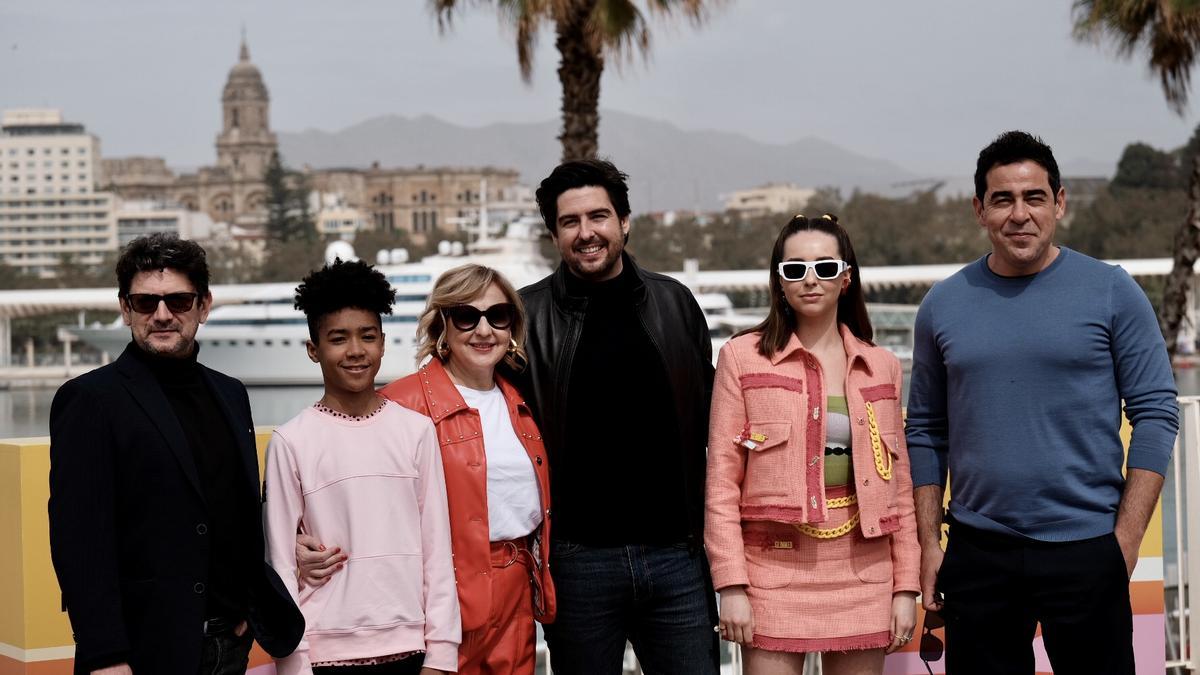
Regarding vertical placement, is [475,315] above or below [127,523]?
above

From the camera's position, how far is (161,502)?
2334mm

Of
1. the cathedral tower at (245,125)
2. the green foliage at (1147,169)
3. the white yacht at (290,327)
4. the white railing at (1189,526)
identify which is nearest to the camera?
the white railing at (1189,526)

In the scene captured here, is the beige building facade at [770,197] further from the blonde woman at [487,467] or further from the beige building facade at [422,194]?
the blonde woman at [487,467]

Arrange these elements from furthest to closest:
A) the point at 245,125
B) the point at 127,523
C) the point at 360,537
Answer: the point at 245,125, the point at 360,537, the point at 127,523

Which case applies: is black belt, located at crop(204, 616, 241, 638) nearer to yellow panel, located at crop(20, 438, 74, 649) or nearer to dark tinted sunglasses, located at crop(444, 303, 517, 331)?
dark tinted sunglasses, located at crop(444, 303, 517, 331)

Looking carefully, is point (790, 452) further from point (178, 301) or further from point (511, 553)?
point (178, 301)

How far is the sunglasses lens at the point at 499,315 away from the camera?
108 inches

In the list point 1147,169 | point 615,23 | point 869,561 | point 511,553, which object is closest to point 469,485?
point 511,553

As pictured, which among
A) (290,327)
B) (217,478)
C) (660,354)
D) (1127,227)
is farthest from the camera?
(1127,227)

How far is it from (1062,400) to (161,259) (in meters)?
1.78

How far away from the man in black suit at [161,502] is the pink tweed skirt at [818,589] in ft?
3.11

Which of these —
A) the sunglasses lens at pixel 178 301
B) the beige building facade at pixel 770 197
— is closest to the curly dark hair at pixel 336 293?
→ the sunglasses lens at pixel 178 301

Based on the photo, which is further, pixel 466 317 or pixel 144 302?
pixel 466 317

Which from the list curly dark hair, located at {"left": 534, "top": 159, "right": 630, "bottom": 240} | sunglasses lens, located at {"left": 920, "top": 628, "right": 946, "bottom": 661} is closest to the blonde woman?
curly dark hair, located at {"left": 534, "top": 159, "right": 630, "bottom": 240}
